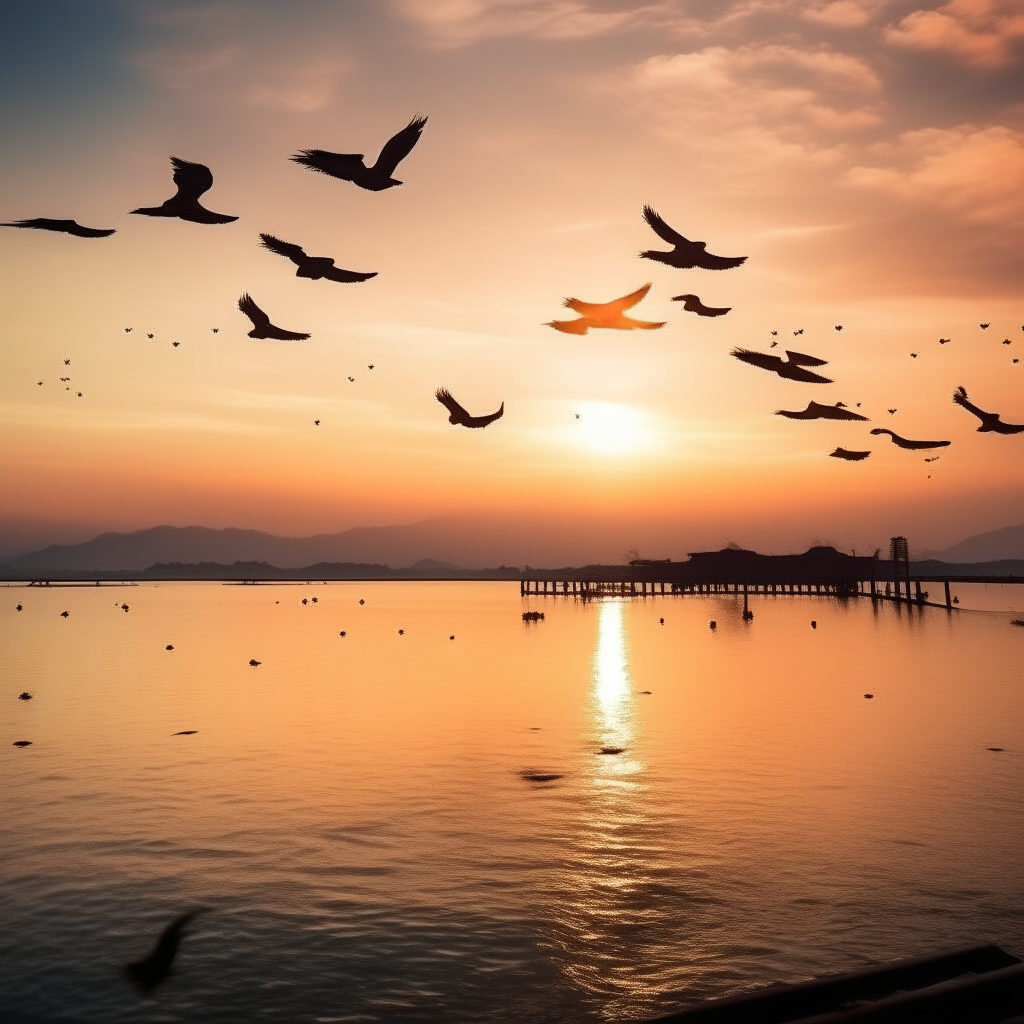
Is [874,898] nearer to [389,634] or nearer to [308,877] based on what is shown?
[308,877]

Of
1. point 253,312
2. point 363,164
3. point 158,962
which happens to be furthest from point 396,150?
point 158,962

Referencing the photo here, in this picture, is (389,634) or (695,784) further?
(389,634)

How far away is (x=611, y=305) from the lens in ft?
59.0

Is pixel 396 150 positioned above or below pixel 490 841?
above

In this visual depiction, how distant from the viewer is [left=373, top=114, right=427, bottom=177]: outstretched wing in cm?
1411

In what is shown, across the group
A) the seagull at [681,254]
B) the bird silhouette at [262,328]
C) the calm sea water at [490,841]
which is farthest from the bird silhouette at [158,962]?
the seagull at [681,254]

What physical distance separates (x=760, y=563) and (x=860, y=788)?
120881mm

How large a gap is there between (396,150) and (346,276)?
9.15 feet

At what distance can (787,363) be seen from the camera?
20062 mm

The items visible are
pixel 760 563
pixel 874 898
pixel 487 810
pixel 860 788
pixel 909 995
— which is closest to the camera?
pixel 909 995

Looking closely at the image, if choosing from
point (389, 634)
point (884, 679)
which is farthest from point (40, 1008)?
point (389, 634)

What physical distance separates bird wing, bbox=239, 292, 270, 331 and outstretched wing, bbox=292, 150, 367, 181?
3994 mm

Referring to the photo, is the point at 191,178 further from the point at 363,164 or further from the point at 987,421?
the point at 987,421

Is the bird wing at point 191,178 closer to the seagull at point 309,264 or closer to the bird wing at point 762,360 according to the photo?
the seagull at point 309,264
